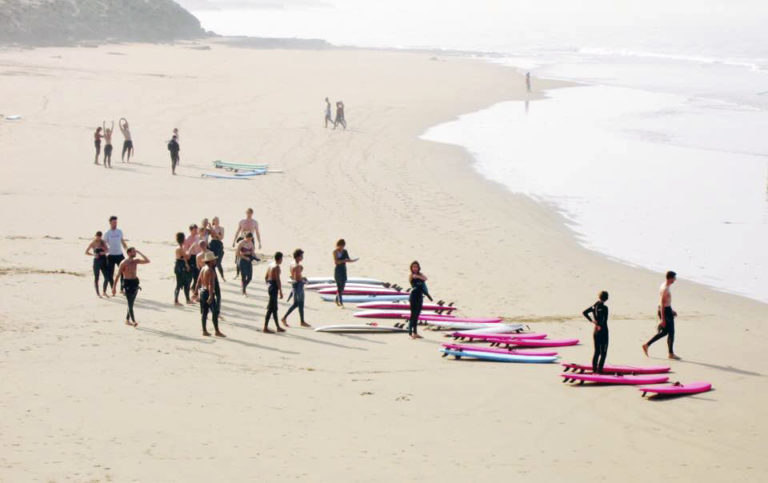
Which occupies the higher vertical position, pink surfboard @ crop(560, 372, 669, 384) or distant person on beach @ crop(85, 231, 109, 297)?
distant person on beach @ crop(85, 231, 109, 297)

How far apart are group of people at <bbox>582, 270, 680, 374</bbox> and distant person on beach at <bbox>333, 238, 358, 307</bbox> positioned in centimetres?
415

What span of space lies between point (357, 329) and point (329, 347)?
42.7 inches

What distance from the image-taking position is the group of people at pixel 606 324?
485 inches

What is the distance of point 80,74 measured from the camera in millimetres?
45750

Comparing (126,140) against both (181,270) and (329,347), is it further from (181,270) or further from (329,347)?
(329,347)

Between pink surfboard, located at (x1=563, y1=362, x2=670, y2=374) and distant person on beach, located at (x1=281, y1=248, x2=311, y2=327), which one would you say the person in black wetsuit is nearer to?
pink surfboard, located at (x1=563, y1=362, x2=670, y2=374)

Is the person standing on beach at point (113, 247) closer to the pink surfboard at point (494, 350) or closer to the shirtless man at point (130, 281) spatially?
the shirtless man at point (130, 281)

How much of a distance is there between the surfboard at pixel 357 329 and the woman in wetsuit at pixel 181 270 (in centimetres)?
238

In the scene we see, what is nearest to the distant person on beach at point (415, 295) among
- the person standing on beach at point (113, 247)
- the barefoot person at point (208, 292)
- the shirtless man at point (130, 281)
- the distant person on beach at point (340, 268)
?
the distant person on beach at point (340, 268)

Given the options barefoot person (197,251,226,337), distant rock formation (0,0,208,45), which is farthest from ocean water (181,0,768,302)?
distant rock formation (0,0,208,45)

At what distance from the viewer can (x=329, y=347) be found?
13.5 metres

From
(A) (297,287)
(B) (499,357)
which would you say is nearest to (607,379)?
(B) (499,357)

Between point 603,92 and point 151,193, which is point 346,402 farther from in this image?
point 603,92

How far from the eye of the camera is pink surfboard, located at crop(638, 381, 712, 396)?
11680 mm
